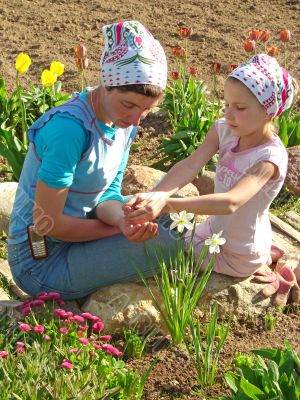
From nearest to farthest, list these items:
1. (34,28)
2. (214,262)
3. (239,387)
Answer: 1. (239,387)
2. (214,262)
3. (34,28)

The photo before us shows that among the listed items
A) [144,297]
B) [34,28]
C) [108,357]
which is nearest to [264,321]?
[144,297]

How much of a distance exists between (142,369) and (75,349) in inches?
19.2

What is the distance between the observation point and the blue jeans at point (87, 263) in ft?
12.0

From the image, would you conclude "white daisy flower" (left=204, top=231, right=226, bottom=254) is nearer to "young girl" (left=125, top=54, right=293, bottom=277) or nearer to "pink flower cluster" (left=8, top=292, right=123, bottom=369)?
"young girl" (left=125, top=54, right=293, bottom=277)

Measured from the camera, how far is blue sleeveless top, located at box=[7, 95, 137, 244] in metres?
3.46

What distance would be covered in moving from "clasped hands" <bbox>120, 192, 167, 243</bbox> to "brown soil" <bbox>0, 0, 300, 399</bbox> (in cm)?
214

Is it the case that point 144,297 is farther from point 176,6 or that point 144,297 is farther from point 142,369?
point 176,6

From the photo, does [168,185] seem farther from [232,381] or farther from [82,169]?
[232,381]

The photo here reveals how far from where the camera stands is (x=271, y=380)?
2.85 metres

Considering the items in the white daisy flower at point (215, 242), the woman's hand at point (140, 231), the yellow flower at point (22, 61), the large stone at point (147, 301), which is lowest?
the large stone at point (147, 301)

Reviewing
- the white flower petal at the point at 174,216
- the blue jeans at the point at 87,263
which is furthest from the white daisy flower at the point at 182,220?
the blue jeans at the point at 87,263

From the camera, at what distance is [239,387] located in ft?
9.64

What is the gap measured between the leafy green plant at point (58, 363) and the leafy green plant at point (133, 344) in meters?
0.07

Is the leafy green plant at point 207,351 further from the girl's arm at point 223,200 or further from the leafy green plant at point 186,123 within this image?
the leafy green plant at point 186,123
